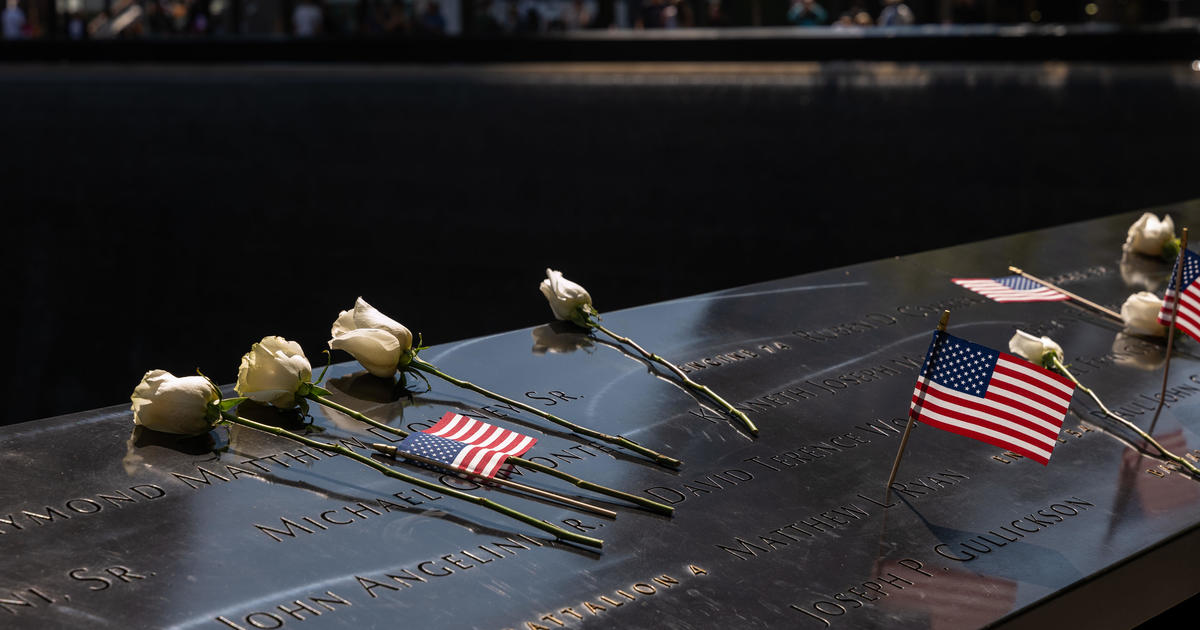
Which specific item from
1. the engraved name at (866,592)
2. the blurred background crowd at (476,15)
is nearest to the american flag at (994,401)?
the engraved name at (866,592)

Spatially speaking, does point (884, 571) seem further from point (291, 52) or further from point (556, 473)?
point (291, 52)

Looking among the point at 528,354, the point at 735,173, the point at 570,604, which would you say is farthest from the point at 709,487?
the point at 735,173

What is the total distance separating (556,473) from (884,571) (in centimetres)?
54

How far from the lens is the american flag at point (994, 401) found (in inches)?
74.4

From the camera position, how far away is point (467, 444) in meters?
1.93

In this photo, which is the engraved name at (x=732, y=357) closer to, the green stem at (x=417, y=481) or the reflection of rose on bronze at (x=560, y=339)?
the reflection of rose on bronze at (x=560, y=339)

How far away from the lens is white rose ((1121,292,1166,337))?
2.74 m

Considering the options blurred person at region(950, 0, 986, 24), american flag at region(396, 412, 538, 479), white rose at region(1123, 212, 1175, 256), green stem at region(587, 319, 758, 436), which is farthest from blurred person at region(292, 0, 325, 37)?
american flag at region(396, 412, 538, 479)

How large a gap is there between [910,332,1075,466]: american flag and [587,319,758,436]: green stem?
0.36 metres

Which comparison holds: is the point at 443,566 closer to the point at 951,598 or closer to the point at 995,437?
the point at 951,598

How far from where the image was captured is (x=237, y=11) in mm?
19859

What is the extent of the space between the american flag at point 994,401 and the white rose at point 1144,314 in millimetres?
1018

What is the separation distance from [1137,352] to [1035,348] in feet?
1.73

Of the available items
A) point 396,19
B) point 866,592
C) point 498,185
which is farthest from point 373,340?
point 396,19
